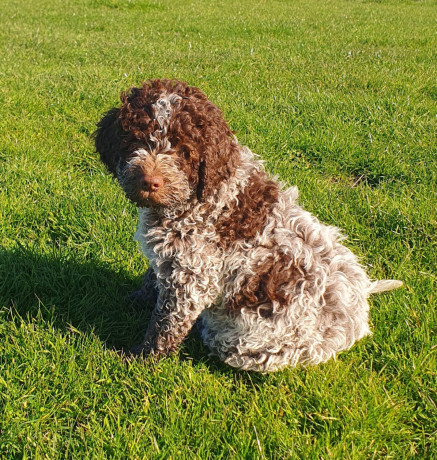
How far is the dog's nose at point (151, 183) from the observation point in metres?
2.94

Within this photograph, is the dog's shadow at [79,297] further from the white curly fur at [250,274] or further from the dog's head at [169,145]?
the dog's head at [169,145]

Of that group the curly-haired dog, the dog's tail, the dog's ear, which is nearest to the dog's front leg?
the curly-haired dog

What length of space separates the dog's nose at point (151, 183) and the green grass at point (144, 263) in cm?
126

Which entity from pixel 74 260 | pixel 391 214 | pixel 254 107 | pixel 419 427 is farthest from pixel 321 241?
pixel 254 107

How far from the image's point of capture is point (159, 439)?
303 cm

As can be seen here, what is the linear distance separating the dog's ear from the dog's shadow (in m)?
1.16

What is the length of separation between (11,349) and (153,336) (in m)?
0.96

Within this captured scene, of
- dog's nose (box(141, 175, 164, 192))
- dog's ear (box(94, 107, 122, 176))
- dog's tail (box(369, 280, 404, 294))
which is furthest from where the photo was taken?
dog's tail (box(369, 280, 404, 294))

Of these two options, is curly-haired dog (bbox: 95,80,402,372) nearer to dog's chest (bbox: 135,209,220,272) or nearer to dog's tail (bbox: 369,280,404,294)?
dog's chest (bbox: 135,209,220,272)

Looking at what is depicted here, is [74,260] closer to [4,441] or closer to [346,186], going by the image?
[4,441]

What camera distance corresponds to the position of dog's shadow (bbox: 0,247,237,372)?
3.83 m

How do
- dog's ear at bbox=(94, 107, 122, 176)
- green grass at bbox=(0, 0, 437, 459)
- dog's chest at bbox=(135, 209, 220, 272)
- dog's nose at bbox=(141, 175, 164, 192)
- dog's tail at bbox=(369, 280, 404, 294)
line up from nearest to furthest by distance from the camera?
dog's nose at bbox=(141, 175, 164, 192) → green grass at bbox=(0, 0, 437, 459) → dog's ear at bbox=(94, 107, 122, 176) → dog's chest at bbox=(135, 209, 220, 272) → dog's tail at bbox=(369, 280, 404, 294)

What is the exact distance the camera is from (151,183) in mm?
2953

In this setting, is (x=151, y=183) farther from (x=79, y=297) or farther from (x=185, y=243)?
(x=79, y=297)
